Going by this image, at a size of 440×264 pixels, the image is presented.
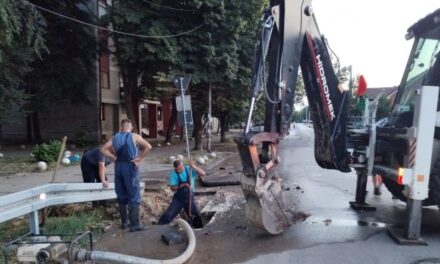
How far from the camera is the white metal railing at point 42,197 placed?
196 inches

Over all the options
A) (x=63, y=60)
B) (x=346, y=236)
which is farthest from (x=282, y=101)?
(x=63, y=60)

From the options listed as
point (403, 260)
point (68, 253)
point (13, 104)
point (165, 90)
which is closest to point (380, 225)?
point (403, 260)

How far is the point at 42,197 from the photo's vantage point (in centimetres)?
584

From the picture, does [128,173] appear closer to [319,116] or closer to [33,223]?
[33,223]

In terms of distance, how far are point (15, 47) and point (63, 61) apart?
926 centimetres

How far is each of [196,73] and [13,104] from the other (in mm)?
7696

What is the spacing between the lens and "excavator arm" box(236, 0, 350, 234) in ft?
19.4

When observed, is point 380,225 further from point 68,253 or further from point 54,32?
point 54,32

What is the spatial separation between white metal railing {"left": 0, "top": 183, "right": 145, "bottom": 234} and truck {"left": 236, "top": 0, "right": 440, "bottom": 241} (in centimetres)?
274

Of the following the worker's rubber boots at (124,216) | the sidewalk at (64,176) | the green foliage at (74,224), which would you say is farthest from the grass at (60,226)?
the sidewalk at (64,176)

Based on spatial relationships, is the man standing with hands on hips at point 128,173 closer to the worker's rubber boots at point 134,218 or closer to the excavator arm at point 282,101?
the worker's rubber boots at point 134,218

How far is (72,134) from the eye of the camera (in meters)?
29.4

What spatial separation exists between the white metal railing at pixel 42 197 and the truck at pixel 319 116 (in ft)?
8.99

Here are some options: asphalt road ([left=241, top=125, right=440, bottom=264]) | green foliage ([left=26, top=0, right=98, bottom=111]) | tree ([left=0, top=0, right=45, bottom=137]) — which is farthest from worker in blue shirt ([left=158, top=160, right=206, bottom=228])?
green foliage ([left=26, top=0, right=98, bottom=111])
